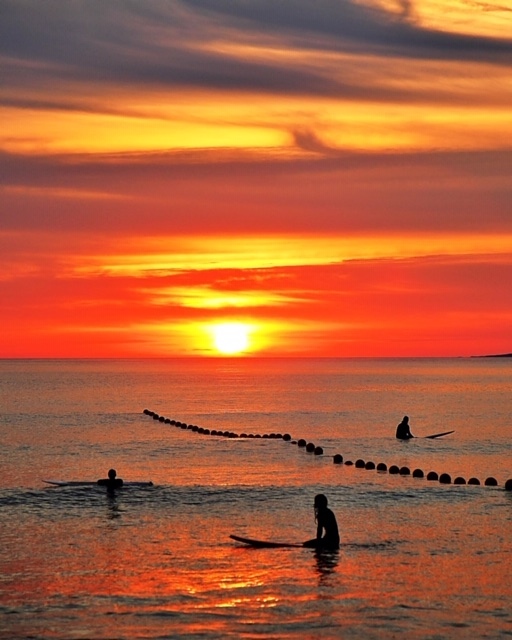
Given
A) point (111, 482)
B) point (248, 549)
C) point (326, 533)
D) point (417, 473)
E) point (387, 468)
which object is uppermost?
point (387, 468)

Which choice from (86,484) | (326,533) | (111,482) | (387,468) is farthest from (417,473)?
(326,533)

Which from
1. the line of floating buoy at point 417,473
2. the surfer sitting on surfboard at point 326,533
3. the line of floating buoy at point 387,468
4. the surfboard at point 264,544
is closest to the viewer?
the surfer sitting on surfboard at point 326,533

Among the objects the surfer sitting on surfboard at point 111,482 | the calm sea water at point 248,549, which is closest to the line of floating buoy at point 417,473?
the calm sea water at point 248,549

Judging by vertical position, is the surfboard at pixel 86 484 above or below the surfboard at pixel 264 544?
above

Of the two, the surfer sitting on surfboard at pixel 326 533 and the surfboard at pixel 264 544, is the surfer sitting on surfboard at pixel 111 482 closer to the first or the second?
the surfboard at pixel 264 544

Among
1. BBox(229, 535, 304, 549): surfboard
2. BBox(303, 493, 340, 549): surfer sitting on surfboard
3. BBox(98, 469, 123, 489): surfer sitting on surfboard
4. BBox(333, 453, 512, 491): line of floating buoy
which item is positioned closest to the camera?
BBox(303, 493, 340, 549): surfer sitting on surfboard

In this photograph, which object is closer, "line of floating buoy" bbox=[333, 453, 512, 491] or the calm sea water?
the calm sea water

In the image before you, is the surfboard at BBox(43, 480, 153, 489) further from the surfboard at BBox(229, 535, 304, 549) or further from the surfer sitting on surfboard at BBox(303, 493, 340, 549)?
the surfer sitting on surfboard at BBox(303, 493, 340, 549)

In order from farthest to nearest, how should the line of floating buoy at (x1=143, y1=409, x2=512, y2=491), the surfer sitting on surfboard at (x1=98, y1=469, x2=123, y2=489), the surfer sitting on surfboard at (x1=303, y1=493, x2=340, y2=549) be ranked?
the line of floating buoy at (x1=143, y1=409, x2=512, y2=491)
the surfer sitting on surfboard at (x1=98, y1=469, x2=123, y2=489)
the surfer sitting on surfboard at (x1=303, y1=493, x2=340, y2=549)

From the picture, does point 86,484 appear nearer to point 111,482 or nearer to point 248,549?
point 111,482

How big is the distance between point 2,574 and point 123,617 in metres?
A: 5.12

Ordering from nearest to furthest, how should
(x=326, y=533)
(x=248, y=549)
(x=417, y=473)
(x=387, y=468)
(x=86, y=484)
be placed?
(x=326, y=533)
(x=248, y=549)
(x=86, y=484)
(x=417, y=473)
(x=387, y=468)

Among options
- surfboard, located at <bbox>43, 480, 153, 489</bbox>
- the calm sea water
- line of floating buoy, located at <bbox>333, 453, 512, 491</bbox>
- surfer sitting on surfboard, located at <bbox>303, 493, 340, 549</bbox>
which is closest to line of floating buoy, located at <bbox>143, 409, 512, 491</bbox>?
line of floating buoy, located at <bbox>333, 453, 512, 491</bbox>

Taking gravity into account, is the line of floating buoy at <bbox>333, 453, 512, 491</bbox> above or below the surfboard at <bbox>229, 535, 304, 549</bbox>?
above
